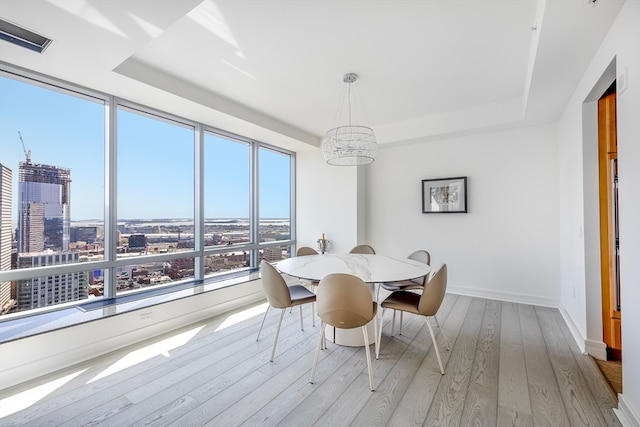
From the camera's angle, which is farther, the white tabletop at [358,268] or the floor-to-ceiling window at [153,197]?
the floor-to-ceiling window at [153,197]

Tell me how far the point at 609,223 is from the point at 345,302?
7.69 feet

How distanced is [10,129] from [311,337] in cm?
320

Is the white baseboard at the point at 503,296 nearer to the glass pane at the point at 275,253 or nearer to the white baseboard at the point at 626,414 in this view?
the white baseboard at the point at 626,414

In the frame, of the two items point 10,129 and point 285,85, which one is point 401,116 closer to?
point 285,85

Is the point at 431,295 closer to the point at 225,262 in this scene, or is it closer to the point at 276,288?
the point at 276,288

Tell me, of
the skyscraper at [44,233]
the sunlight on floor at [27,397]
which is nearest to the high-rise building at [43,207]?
the skyscraper at [44,233]

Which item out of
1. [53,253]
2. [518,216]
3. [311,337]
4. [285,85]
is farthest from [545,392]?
[53,253]

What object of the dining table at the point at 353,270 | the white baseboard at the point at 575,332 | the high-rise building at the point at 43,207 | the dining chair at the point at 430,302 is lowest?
the white baseboard at the point at 575,332

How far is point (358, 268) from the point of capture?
263 centimetres

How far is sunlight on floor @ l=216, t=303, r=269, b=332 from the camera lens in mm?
3244

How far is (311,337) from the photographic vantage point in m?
2.90

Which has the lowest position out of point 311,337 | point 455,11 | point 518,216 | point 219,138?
point 311,337

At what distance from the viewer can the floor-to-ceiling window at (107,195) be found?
242 centimetres

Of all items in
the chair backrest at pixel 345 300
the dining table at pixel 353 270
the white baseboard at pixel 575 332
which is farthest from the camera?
the white baseboard at pixel 575 332
